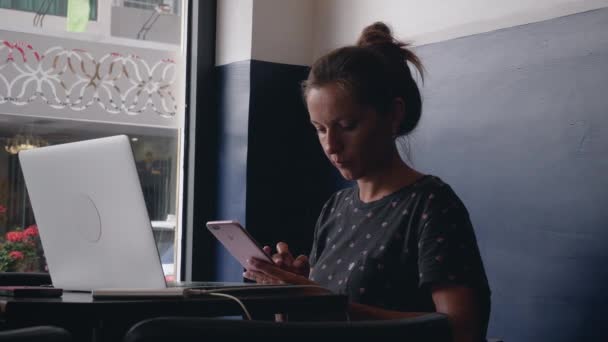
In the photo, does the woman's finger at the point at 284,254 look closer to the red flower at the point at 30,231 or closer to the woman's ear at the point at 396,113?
the woman's ear at the point at 396,113

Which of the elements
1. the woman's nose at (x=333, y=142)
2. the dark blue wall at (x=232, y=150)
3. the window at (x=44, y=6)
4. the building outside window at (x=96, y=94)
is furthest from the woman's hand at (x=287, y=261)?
the window at (x=44, y=6)

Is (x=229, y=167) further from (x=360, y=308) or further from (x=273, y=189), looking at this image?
(x=360, y=308)

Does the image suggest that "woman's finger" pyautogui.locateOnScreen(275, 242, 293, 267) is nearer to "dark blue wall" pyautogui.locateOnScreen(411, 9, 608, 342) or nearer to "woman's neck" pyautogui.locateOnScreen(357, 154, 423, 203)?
"woman's neck" pyautogui.locateOnScreen(357, 154, 423, 203)

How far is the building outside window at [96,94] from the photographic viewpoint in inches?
109

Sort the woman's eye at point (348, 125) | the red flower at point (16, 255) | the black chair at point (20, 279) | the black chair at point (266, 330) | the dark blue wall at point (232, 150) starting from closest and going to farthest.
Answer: the black chair at point (266, 330) < the woman's eye at point (348, 125) < the black chair at point (20, 279) < the red flower at point (16, 255) < the dark blue wall at point (232, 150)

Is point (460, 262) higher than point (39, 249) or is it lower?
higher

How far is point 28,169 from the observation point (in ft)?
5.36

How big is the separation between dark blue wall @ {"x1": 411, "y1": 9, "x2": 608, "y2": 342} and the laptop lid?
3.40ft

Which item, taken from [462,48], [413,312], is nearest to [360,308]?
[413,312]

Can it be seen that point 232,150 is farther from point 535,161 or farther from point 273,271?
point 273,271

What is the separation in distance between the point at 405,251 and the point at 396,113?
1.08 feet

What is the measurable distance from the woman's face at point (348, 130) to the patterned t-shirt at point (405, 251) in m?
0.10

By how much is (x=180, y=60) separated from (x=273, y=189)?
25.5 inches

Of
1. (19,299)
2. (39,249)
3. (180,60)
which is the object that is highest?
(180,60)
